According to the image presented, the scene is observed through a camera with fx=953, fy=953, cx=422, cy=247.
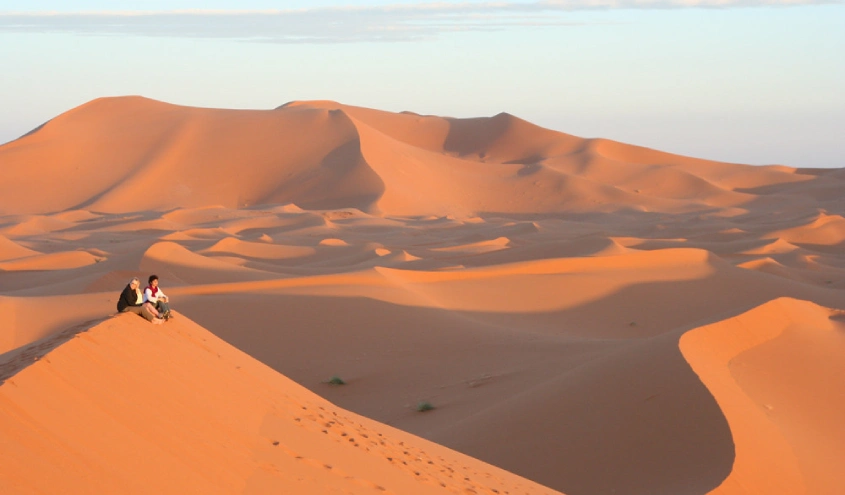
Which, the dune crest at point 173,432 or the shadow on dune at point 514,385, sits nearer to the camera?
the dune crest at point 173,432

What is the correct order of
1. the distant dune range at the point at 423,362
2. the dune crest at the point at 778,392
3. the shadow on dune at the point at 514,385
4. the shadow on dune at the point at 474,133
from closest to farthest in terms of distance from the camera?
the distant dune range at the point at 423,362
the dune crest at the point at 778,392
the shadow on dune at the point at 514,385
the shadow on dune at the point at 474,133

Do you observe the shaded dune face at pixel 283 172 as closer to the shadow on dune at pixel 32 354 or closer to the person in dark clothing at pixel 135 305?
the person in dark clothing at pixel 135 305

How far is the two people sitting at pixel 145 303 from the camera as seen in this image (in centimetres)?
805

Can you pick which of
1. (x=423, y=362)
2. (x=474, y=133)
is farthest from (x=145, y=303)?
(x=474, y=133)

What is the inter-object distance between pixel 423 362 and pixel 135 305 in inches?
276

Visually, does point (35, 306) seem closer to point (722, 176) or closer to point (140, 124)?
point (140, 124)

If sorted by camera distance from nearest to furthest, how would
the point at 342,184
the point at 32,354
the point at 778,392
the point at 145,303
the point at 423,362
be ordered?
the point at 32,354, the point at 145,303, the point at 778,392, the point at 423,362, the point at 342,184

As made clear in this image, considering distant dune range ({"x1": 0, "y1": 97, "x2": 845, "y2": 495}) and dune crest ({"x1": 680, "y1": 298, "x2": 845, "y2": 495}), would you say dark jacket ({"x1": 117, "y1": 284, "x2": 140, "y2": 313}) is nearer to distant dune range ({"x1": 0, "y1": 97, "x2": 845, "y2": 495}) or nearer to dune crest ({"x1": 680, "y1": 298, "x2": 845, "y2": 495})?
distant dune range ({"x1": 0, "y1": 97, "x2": 845, "y2": 495})

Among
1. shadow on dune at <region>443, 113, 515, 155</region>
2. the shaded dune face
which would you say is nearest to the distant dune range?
the shaded dune face

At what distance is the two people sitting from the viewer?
26.4 feet

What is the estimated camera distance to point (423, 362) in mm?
14594

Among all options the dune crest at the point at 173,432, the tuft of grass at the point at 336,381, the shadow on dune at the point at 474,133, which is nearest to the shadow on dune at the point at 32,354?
the dune crest at the point at 173,432

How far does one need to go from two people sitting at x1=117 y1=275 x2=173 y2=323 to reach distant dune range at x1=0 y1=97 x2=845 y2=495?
22 centimetres

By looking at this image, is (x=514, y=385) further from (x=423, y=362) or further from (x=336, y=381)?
(x=336, y=381)
